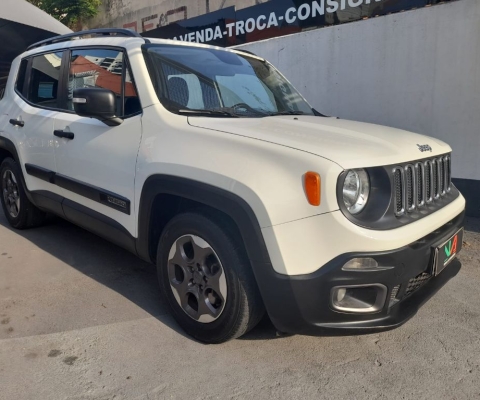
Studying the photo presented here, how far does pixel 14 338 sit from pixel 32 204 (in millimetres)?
2171

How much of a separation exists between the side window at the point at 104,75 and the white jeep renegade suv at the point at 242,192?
1 centimetres

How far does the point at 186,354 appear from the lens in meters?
2.76

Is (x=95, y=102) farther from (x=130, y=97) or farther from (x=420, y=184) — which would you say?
(x=420, y=184)

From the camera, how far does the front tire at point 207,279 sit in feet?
8.36

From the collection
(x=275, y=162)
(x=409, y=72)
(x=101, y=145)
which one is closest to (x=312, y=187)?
(x=275, y=162)

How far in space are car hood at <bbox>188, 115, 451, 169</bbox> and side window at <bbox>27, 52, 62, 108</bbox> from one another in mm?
1961

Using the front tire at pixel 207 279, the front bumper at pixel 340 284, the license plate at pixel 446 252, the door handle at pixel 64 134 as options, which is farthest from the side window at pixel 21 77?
the license plate at pixel 446 252

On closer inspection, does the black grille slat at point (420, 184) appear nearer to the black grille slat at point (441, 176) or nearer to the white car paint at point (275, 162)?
the white car paint at point (275, 162)

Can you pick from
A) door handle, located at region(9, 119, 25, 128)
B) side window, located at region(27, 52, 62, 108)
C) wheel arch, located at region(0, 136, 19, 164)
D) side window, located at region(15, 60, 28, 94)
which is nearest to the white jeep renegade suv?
side window, located at region(27, 52, 62, 108)

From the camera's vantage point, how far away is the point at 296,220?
229 cm

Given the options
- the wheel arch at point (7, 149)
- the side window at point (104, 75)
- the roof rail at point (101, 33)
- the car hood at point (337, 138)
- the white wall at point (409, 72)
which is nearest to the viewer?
the car hood at point (337, 138)

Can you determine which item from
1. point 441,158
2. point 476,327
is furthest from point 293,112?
point 476,327

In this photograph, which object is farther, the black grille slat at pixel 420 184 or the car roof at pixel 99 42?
the car roof at pixel 99 42

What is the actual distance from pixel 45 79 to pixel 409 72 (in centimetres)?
442
